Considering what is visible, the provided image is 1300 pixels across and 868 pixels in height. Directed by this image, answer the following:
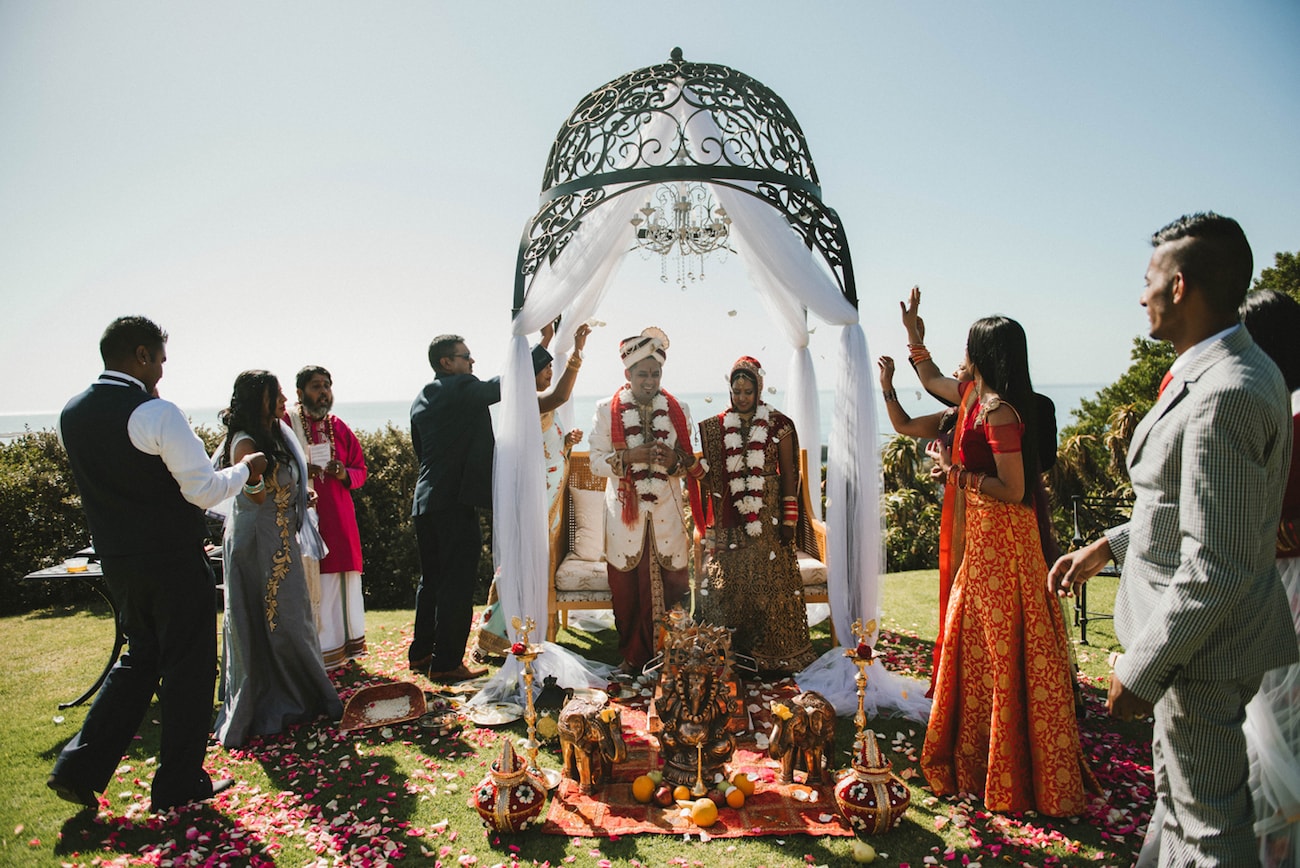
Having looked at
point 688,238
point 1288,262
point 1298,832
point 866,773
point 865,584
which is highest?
point 1288,262

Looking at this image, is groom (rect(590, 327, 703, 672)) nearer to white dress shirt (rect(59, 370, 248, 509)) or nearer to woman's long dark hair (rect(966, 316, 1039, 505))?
woman's long dark hair (rect(966, 316, 1039, 505))

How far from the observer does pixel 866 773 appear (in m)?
3.43

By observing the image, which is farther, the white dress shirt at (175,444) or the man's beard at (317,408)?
the man's beard at (317,408)

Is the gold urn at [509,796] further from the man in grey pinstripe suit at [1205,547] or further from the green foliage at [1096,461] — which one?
the green foliage at [1096,461]

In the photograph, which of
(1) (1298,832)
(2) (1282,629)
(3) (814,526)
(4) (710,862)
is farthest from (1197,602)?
(3) (814,526)

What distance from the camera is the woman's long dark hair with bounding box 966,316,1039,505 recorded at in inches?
139

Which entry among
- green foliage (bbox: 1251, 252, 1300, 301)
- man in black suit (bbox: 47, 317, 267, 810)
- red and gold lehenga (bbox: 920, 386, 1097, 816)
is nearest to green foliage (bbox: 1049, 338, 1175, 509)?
green foliage (bbox: 1251, 252, 1300, 301)

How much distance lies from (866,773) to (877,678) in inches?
66.7

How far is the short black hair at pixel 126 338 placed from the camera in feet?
11.7

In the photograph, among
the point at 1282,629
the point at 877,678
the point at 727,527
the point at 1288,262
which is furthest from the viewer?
the point at 1288,262

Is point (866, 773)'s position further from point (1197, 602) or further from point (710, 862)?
point (1197, 602)

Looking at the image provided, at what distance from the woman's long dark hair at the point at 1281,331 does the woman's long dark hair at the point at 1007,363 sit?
0.87 meters

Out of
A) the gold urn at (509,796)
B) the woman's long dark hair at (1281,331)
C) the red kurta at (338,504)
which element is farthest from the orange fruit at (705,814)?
the red kurta at (338,504)

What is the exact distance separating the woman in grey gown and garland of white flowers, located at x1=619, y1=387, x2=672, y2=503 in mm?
2300
